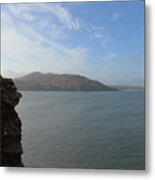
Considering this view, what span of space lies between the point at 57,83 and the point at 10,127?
0.32 m

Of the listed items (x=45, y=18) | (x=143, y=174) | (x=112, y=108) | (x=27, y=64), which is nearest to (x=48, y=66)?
(x=27, y=64)

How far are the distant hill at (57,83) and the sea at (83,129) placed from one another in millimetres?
25

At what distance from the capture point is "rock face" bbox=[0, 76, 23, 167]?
2027 millimetres

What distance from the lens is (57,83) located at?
2.04 meters

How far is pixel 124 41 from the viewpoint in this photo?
198 cm

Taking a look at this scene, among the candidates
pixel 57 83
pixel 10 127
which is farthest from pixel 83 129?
pixel 10 127

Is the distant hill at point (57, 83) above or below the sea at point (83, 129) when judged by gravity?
above

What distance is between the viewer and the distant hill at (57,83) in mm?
2000

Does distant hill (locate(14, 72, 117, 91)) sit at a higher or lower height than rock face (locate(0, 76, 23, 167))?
higher

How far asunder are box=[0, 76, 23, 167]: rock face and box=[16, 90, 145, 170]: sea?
3 centimetres

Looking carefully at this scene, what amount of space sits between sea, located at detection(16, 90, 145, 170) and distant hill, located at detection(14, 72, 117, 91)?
3cm

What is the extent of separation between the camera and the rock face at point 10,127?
6.65 feet

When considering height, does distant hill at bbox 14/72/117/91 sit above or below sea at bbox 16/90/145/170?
above

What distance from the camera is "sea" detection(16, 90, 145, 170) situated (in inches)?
76.9
